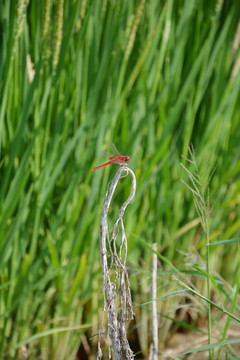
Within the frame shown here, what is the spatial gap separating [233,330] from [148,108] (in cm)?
77

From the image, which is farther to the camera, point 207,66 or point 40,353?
point 207,66

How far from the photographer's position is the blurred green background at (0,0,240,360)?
1.08m

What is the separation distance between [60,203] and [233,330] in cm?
72

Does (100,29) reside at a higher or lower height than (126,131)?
higher

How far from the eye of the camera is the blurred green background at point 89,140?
108cm

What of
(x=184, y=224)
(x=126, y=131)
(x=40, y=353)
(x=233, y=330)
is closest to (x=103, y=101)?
(x=126, y=131)

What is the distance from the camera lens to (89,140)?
4.15ft

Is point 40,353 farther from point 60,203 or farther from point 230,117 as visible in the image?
point 230,117

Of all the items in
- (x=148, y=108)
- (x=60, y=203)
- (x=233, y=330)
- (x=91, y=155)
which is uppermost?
(x=148, y=108)

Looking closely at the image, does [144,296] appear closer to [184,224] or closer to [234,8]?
[184,224]

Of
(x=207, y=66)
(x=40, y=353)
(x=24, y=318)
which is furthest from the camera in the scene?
(x=207, y=66)

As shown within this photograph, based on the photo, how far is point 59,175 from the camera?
4.02ft

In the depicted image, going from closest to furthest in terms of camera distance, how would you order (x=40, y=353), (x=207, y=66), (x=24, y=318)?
1. (x=24, y=318)
2. (x=40, y=353)
3. (x=207, y=66)

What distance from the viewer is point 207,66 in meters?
1.44
